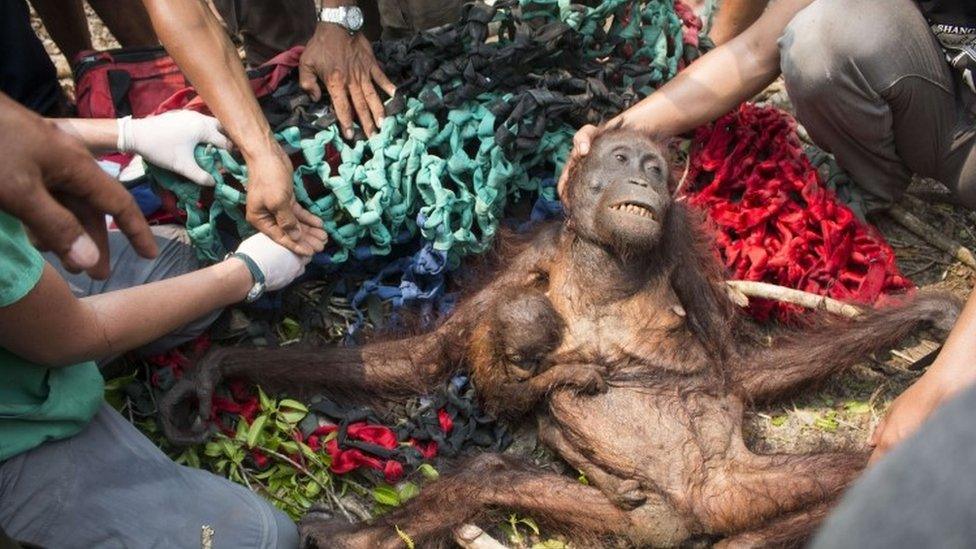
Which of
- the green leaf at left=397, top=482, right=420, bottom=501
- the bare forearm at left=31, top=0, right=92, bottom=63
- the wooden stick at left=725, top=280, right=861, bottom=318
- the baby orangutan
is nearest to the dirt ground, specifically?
the baby orangutan

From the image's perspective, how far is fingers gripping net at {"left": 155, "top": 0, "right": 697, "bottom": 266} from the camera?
311cm

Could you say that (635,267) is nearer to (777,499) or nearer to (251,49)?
(777,499)

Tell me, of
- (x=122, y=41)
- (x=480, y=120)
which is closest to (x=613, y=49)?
(x=480, y=120)

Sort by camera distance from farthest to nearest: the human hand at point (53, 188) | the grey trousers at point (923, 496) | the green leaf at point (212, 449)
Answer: the green leaf at point (212, 449) < the human hand at point (53, 188) < the grey trousers at point (923, 496)

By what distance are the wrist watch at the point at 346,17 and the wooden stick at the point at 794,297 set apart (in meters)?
1.54

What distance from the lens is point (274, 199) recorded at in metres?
2.87

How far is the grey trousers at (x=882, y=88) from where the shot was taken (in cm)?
313

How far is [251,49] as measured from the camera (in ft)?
14.4

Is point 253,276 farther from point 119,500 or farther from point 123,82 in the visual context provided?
point 123,82

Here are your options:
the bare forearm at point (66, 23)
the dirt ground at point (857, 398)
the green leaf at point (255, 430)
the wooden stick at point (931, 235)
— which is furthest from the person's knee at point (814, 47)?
the bare forearm at point (66, 23)

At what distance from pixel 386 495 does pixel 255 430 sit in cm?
46

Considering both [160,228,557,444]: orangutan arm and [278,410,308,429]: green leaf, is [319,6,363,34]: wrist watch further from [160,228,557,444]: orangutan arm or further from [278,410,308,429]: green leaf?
[278,410,308,429]: green leaf

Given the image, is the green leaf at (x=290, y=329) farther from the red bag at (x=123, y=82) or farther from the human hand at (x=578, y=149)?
the human hand at (x=578, y=149)

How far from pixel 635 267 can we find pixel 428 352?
713 millimetres
